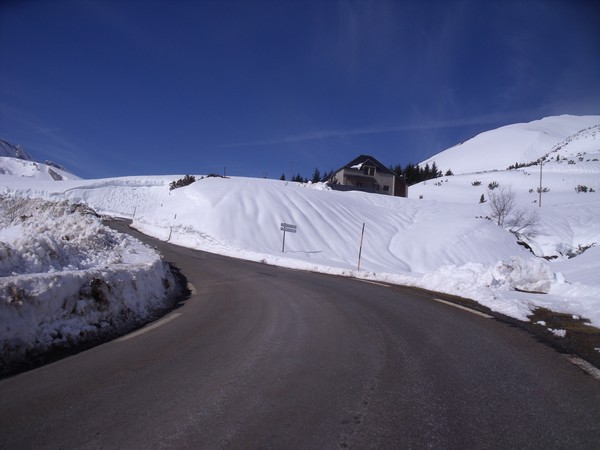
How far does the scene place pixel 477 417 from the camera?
3307 millimetres

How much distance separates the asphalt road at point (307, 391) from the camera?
117 inches

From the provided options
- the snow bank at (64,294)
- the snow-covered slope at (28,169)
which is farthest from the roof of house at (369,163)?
the snow-covered slope at (28,169)

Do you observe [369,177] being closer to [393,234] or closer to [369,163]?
[369,163]

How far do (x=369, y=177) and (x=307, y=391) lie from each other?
216ft

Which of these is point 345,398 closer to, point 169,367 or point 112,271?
point 169,367

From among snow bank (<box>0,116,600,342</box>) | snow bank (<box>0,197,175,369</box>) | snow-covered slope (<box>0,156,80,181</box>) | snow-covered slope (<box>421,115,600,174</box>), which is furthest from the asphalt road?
snow-covered slope (<box>0,156,80,181</box>)

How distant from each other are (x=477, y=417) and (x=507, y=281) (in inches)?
366

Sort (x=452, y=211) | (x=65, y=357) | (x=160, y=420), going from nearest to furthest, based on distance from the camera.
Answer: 1. (x=160, y=420)
2. (x=65, y=357)
3. (x=452, y=211)

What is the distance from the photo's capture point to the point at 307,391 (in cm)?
377

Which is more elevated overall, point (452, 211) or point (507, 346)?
point (452, 211)

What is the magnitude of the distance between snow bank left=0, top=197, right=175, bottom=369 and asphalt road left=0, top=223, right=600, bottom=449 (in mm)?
526

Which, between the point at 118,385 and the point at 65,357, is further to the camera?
the point at 65,357

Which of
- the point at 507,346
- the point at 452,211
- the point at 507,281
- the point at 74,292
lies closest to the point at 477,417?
the point at 507,346

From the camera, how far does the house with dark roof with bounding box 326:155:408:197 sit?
67.6 m
